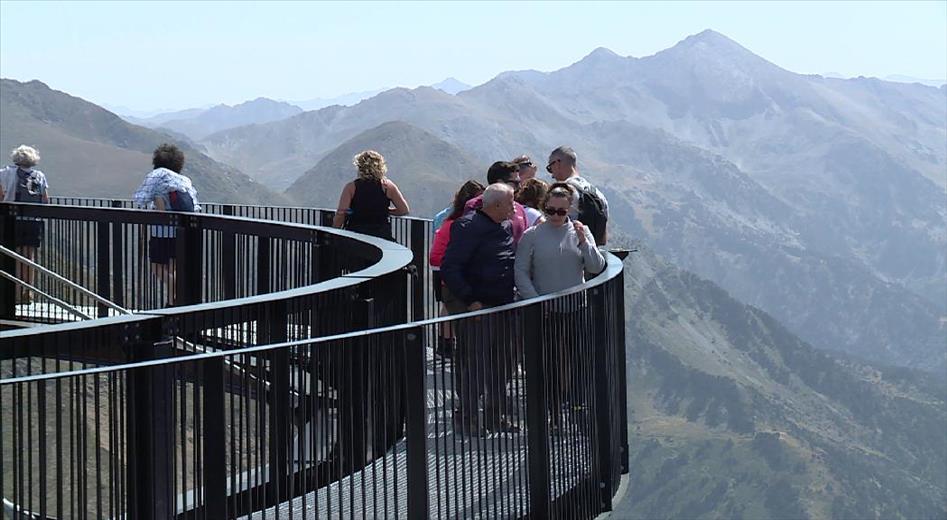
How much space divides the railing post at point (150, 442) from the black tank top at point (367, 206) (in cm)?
721

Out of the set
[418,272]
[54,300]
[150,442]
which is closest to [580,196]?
[418,272]

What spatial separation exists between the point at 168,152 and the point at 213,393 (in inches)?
325

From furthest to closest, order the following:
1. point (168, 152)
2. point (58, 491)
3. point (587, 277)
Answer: point (168, 152)
point (587, 277)
point (58, 491)

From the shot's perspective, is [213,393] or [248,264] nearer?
[213,393]

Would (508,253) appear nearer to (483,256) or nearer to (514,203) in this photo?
(483,256)

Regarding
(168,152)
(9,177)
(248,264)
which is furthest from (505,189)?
(9,177)

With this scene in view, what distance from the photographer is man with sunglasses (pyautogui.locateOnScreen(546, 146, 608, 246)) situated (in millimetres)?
11039

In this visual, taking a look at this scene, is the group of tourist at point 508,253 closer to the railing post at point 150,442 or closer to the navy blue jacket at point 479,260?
the navy blue jacket at point 479,260

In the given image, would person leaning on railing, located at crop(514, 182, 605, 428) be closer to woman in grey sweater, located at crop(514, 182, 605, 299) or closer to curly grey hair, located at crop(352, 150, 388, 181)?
woman in grey sweater, located at crop(514, 182, 605, 299)

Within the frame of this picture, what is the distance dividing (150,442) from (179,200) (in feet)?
26.5

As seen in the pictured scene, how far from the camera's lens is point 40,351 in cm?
514

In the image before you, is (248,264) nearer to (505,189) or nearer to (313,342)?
(505,189)

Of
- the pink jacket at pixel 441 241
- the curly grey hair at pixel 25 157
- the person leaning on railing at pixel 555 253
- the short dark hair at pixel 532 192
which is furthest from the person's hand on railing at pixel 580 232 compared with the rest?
the curly grey hair at pixel 25 157

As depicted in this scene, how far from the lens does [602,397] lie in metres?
8.45
